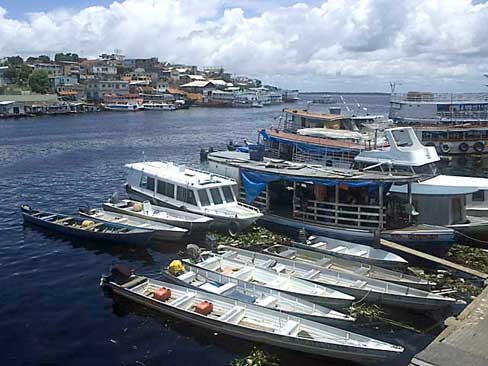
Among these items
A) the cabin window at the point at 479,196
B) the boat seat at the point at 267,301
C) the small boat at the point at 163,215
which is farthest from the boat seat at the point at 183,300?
the cabin window at the point at 479,196

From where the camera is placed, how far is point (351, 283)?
19953mm

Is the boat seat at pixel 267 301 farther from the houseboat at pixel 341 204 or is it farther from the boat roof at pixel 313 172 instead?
the boat roof at pixel 313 172

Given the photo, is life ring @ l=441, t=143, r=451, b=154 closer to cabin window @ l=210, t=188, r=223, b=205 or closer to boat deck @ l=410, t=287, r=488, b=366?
cabin window @ l=210, t=188, r=223, b=205

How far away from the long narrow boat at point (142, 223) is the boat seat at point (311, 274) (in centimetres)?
802

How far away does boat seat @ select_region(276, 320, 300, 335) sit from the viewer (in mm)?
15848

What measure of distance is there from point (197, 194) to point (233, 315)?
12.5 m

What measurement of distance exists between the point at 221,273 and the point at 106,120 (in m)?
98.8

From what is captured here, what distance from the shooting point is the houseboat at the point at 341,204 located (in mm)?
24105

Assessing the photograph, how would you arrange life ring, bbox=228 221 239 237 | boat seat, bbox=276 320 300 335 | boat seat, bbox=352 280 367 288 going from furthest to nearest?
life ring, bbox=228 221 239 237 < boat seat, bbox=352 280 367 288 < boat seat, bbox=276 320 300 335

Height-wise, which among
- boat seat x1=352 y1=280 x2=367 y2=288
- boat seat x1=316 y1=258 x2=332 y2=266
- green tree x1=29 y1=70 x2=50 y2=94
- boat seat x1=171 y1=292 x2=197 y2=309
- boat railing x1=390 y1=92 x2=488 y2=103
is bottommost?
boat seat x1=171 y1=292 x2=197 y2=309

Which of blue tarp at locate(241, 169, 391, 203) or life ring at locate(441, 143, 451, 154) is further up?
life ring at locate(441, 143, 451, 154)

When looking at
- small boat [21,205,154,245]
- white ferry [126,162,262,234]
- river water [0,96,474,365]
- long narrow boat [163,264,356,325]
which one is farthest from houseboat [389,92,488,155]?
long narrow boat [163,264,356,325]

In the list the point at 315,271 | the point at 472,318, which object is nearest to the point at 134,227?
the point at 315,271

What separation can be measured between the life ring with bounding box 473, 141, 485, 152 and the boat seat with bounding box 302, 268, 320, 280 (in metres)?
32.9
